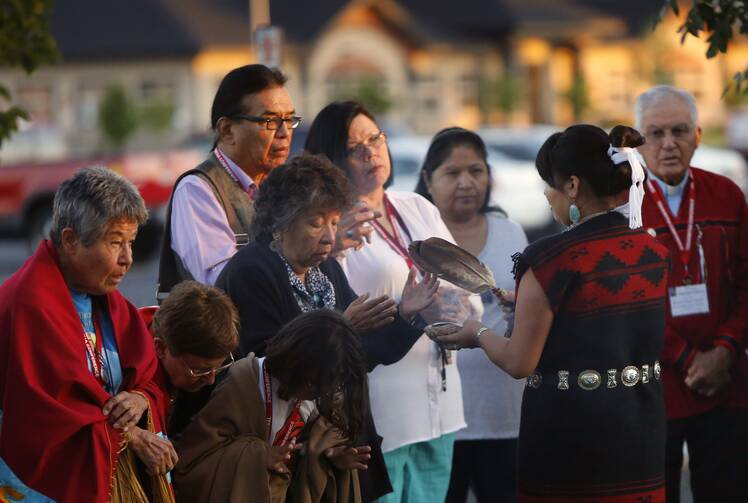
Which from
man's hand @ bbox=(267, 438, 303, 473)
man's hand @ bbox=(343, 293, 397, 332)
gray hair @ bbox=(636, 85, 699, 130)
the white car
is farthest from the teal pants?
the white car

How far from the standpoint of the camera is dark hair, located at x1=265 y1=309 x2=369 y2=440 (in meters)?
3.89

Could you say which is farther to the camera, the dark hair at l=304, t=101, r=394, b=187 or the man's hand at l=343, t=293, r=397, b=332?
the dark hair at l=304, t=101, r=394, b=187

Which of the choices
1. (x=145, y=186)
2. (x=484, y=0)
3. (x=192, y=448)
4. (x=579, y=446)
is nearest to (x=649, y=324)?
(x=579, y=446)

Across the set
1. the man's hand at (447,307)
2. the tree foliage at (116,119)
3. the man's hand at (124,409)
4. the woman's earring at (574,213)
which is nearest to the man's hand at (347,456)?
the man's hand at (124,409)

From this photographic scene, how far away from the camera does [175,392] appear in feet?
13.0

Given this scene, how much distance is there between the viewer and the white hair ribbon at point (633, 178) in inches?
161

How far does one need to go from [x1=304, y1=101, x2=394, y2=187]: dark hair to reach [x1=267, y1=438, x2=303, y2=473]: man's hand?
1422mm

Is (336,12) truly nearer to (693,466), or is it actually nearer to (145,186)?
(145,186)

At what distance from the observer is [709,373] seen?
5.04 m

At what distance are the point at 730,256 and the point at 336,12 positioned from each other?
3885 cm

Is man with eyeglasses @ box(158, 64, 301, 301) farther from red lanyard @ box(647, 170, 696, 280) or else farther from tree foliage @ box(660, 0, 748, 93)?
tree foliage @ box(660, 0, 748, 93)

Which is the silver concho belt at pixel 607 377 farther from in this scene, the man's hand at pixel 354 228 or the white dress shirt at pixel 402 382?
the man's hand at pixel 354 228

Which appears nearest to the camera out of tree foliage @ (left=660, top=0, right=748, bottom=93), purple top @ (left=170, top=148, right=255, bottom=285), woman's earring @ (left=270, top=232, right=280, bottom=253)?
woman's earring @ (left=270, top=232, right=280, bottom=253)

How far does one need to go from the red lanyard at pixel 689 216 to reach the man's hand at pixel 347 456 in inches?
69.5
